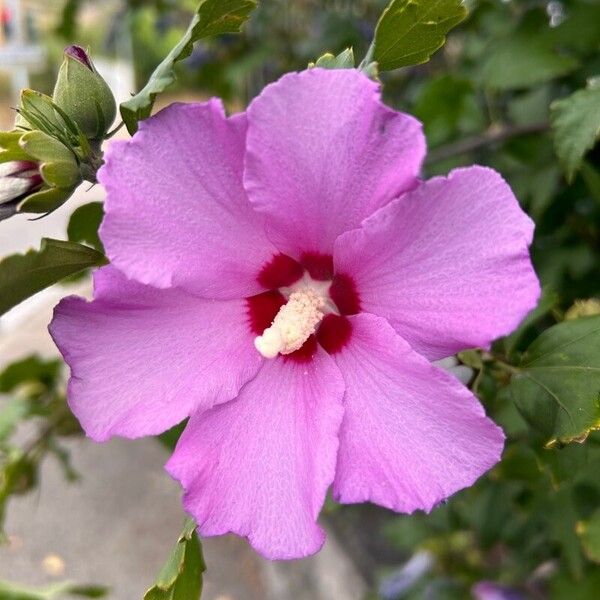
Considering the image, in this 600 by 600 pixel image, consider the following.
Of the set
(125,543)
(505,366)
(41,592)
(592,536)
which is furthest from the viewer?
(125,543)

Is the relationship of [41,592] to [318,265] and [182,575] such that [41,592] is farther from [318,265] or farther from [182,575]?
[318,265]

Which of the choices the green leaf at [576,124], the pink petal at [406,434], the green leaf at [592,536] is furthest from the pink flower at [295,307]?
the green leaf at [592,536]


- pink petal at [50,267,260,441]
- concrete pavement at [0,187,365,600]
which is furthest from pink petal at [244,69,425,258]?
concrete pavement at [0,187,365,600]

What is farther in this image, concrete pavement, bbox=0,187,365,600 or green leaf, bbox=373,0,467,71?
concrete pavement, bbox=0,187,365,600

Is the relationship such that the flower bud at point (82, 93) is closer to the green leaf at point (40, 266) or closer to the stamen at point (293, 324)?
the green leaf at point (40, 266)

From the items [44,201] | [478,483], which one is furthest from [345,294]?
[478,483]

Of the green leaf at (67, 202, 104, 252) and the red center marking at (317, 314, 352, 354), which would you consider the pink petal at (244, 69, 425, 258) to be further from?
the green leaf at (67, 202, 104, 252)
